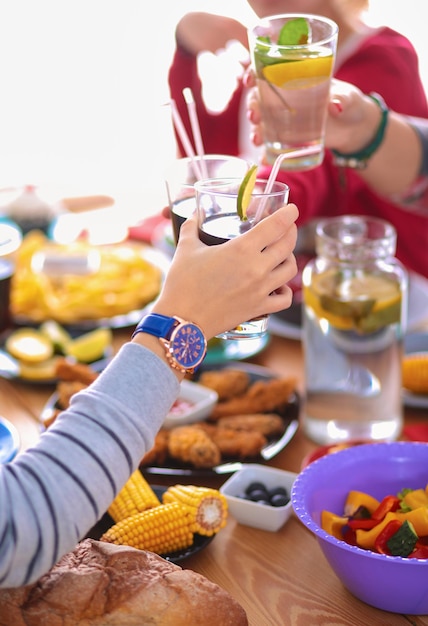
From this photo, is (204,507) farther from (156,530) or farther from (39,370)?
(39,370)

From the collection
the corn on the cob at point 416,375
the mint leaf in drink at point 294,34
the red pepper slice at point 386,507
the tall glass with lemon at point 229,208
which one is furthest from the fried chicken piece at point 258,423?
the mint leaf in drink at point 294,34

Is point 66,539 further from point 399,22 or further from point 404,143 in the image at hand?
point 399,22

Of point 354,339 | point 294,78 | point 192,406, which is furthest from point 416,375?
point 294,78

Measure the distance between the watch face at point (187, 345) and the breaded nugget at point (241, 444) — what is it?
0.53 meters

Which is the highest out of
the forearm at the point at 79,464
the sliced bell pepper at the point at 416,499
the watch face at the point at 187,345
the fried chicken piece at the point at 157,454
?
the watch face at the point at 187,345

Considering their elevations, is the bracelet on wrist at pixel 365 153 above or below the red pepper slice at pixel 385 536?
above

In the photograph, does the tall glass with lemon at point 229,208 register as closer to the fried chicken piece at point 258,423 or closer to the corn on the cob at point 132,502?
the corn on the cob at point 132,502

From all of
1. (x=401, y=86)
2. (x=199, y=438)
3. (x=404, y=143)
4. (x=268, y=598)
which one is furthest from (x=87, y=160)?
(x=268, y=598)

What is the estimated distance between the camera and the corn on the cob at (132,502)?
121 centimetres

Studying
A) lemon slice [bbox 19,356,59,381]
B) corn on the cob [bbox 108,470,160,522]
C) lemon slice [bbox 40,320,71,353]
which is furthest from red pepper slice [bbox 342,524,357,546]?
lemon slice [bbox 40,320,71,353]

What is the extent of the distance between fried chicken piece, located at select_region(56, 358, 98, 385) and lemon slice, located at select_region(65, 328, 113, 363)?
133mm

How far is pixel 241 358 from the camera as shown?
1814mm

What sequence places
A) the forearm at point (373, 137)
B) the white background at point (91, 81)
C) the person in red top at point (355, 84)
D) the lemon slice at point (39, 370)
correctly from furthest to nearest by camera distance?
the white background at point (91, 81) → the person in red top at point (355, 84) → the lemon slice at point (39, 370) → the forearm at point (373, 137)

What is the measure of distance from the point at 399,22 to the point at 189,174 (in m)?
4.32
